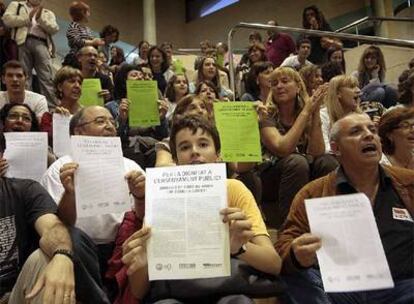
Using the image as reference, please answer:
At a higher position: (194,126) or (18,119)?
(18,119)

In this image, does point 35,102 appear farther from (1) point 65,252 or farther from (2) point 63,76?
(1) point 65,252

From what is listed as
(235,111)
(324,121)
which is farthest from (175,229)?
(324,121)

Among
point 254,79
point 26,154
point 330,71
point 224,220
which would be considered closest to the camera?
point 224,220

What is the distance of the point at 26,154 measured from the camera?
254 centimetres

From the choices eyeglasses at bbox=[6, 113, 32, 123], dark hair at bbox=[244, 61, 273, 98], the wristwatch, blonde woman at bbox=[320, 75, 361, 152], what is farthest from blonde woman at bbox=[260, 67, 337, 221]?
eyeglasses at bbox=[6, 113, 32, 123]

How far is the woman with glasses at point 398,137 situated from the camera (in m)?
2.80

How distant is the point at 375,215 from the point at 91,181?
3.48 ft

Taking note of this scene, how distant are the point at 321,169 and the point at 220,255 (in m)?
1.46

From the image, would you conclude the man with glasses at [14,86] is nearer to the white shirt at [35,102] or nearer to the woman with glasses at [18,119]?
Result: the white shirt at [35,102]

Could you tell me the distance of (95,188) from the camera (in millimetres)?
1798

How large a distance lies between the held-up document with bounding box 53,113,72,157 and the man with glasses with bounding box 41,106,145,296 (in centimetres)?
41

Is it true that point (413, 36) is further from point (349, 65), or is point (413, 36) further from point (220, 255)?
point (220, 255)

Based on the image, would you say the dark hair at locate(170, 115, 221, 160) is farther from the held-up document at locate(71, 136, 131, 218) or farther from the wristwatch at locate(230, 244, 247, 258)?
the wristwatch at locate(230, 244, 247, 258)

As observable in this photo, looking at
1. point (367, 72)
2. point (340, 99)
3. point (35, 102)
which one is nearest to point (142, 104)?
point (35, 102)
